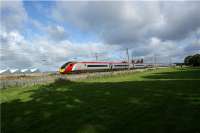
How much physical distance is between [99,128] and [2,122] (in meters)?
4.35

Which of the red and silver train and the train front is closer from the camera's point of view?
the train front

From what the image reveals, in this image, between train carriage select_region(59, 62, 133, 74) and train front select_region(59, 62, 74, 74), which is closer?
train front select_region(59, 62, 74, 74)

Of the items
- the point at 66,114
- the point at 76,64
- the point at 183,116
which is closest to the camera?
the point at 183,116

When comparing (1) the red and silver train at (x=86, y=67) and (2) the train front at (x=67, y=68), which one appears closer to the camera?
(2) the train front at (x=67, y=68)

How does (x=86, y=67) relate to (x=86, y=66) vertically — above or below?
below

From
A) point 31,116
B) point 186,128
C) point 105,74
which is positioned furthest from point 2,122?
point 105,74

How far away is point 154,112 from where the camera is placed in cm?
851

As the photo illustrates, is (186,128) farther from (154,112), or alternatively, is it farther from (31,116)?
(31,116)

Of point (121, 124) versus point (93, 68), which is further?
point (93, 68)

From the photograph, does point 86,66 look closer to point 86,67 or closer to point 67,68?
point 86,67

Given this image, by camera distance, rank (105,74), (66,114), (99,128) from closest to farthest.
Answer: (99,128) < (66,114) < (105,74)

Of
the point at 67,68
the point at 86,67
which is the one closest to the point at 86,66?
the point at 86,67

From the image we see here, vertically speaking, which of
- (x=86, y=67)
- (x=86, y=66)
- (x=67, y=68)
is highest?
(x=86, y=66)

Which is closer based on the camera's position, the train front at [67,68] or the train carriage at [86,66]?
the train front at [67,68]
